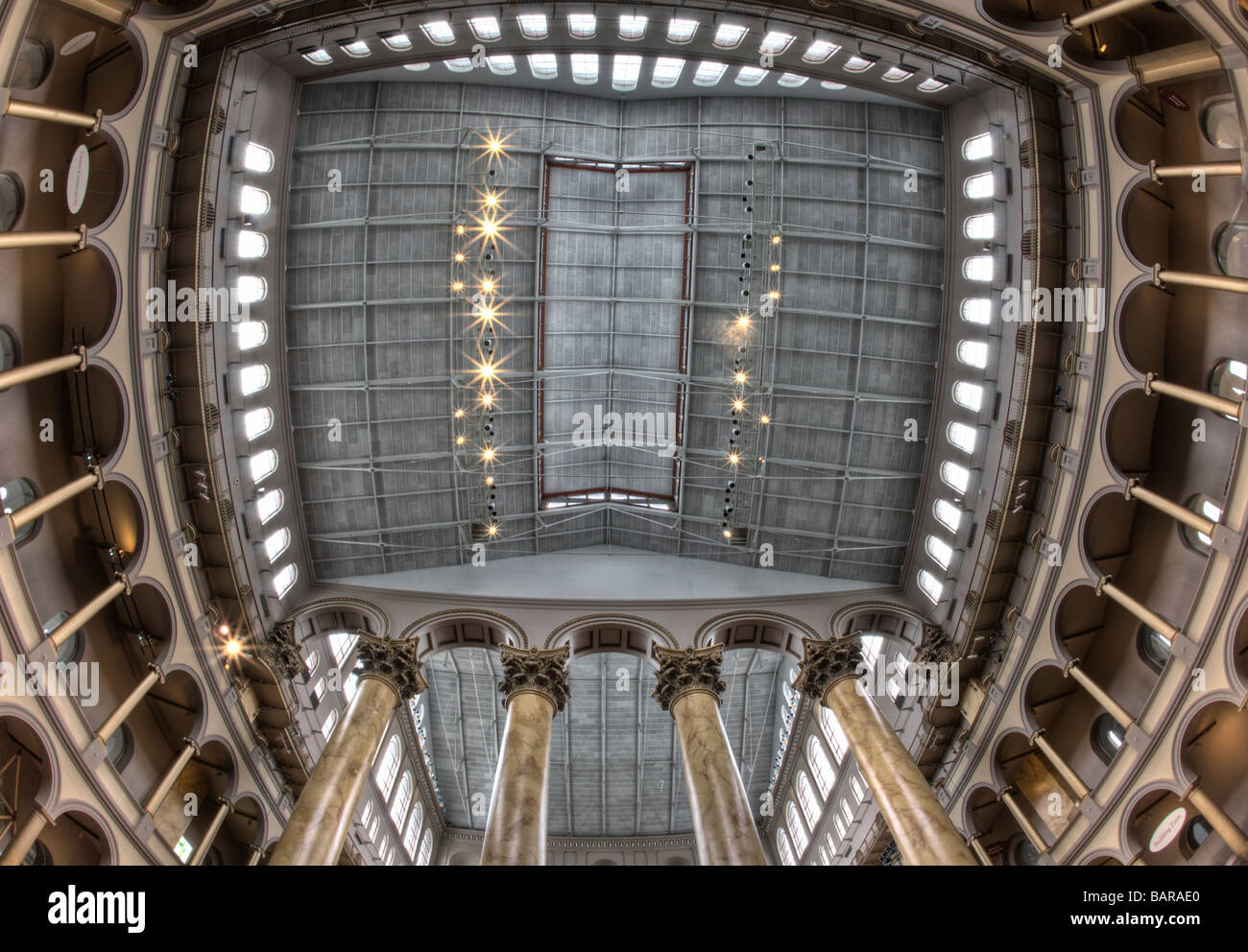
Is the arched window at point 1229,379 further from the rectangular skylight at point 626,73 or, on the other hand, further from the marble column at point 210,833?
the marble column at point 210,833

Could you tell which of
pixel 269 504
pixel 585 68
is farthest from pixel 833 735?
pixel 585 68

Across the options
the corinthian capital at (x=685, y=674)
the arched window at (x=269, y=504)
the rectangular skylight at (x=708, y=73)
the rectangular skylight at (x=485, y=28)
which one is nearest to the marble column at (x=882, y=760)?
the corinthian capital at (x=685, y=674)

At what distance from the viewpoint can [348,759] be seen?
18469mm

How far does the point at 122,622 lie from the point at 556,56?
69.1 ft

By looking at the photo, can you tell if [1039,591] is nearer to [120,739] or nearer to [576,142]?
[576,142]

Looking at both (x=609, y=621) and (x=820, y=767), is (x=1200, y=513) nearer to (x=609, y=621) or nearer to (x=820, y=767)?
(x=609, y=621)

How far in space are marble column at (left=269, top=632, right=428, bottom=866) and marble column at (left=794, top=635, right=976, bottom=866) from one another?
41.3 ft

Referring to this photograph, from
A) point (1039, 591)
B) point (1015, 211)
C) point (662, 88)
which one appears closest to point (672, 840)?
point (1039, 591)

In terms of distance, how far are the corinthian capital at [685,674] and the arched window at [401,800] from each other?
52.2 ft

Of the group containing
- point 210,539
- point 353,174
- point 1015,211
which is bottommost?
point 210,539

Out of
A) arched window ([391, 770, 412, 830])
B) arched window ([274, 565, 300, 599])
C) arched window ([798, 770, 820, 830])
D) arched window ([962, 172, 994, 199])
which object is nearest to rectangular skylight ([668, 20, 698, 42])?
arched window ([962, 172, 994, 199])

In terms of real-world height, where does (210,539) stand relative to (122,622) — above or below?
above

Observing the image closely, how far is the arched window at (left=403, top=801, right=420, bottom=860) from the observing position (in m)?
32.0
